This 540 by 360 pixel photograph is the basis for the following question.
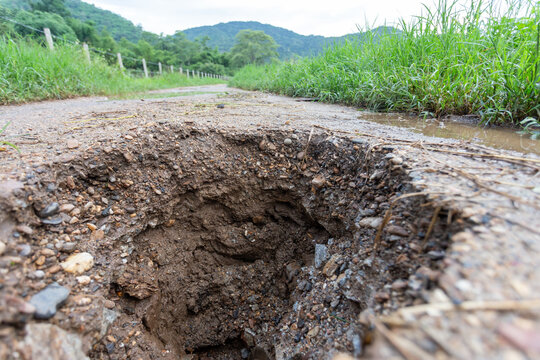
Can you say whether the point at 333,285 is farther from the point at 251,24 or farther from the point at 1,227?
the point at 251,24

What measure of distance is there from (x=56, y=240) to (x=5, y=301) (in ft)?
1.49

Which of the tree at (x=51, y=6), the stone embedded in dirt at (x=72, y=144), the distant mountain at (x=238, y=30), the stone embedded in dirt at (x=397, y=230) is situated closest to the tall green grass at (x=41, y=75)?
the stone embedded in dirt at (x=72, y=144)

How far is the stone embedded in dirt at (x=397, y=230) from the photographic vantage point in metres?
1.05

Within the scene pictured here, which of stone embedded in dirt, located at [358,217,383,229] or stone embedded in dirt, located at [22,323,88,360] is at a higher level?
stone embedded in dirt, located at [358,217,383,229]

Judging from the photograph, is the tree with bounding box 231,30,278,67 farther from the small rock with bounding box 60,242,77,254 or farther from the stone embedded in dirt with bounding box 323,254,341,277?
the small rock with bounding box 60,242,77,254

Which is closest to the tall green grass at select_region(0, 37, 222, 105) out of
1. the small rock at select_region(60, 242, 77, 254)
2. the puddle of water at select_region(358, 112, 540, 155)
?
the small rock at select_region(60, 242, 77, 254)

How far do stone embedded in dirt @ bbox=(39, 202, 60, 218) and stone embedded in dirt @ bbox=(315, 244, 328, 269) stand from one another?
1.42 meters

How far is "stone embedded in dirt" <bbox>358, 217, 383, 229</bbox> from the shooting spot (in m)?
1.29

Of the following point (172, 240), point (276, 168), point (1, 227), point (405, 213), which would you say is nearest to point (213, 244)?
point (172, 240)

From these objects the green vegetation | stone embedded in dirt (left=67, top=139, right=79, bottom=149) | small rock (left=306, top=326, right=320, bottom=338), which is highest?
the green vegetation

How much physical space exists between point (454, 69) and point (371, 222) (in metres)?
2.02

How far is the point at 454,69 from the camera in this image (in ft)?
8.16

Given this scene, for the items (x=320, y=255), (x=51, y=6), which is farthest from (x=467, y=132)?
(x=51, y=6)

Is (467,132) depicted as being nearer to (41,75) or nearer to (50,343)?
(50,343)
